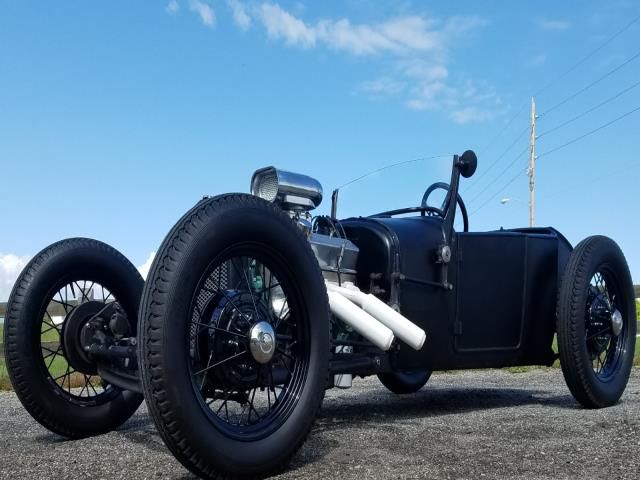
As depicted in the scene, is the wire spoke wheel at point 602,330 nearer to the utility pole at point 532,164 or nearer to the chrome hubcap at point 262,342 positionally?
the chrome hubcap at point 262,342

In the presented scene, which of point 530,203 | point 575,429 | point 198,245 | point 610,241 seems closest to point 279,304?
point 198,245

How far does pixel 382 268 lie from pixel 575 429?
141cm

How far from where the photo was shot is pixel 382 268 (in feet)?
14.4

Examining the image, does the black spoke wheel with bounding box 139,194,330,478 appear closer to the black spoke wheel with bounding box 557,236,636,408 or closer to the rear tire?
the black spoke wheel with bounding box 557,236,636,408

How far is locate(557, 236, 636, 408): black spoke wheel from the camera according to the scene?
4.85 meters

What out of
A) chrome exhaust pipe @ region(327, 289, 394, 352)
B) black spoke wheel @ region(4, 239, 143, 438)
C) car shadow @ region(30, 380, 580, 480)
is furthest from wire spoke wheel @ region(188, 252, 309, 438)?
black spoke wheel @ region(4, 239, 143, 438)

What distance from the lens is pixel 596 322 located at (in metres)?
5.15

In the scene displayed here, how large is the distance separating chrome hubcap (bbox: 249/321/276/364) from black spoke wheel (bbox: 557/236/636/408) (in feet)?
8.37

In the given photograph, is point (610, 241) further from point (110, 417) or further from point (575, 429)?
point (110, 417)

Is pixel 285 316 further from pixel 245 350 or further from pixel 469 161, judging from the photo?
pixel 469 161

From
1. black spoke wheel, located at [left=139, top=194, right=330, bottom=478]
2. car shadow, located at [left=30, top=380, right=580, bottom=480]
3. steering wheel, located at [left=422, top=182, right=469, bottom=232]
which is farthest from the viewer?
steering wheel, located at [left=422, top=182, right=469, bottom=232]

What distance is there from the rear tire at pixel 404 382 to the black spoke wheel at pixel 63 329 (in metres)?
2.34

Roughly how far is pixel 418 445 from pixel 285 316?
0.91 metres

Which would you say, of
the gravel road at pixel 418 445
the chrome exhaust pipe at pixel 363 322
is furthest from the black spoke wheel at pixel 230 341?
the chrome exhaust pipe at pixel 363 322
